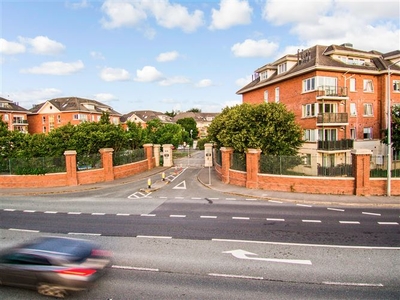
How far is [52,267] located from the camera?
7.50 meters

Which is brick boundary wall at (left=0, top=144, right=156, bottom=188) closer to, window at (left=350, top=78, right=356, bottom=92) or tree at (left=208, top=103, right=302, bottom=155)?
tree at (left=208, top=103, right=302, bottom=155)

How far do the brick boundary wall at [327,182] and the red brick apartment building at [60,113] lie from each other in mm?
55063

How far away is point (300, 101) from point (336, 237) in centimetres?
2537

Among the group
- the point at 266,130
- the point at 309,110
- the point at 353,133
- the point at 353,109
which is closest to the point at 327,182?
the point at 266,130

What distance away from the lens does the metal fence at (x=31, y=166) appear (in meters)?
25.6

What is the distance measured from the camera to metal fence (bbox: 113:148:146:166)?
97.8 feet

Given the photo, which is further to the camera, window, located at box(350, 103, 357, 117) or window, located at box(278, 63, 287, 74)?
window, located at box(278, 63, 287, 74)

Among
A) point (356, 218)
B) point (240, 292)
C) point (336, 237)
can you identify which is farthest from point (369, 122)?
point (240, 292)

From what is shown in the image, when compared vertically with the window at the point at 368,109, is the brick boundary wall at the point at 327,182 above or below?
below

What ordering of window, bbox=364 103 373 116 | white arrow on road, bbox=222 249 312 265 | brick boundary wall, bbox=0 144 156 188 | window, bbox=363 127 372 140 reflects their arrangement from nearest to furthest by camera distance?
white arrow on road, bbox=222 249 312 265, brick boundary wall, bbox=0 144 156 188, window, bbox=364 103 373 116, window, bbox=363 127 372 140

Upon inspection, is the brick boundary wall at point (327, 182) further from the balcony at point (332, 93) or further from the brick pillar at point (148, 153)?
the brick pillar at point (148, 153)

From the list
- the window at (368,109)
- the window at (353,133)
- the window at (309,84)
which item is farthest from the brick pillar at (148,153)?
the window at (368,109)

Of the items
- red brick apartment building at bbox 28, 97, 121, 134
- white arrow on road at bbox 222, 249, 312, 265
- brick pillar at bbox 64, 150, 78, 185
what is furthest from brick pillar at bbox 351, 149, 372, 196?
red brick apartment building at bbox 28, 97, 121, 134

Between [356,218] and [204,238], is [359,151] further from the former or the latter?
[204,238]
